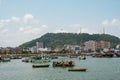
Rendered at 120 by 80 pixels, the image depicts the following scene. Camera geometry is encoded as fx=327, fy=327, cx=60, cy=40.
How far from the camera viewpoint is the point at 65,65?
4016 inches

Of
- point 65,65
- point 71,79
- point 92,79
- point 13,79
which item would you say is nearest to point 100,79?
point 92,79

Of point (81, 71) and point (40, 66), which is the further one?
point (40, 66)

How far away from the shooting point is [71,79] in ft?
203

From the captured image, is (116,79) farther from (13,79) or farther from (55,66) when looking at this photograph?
(55,66)

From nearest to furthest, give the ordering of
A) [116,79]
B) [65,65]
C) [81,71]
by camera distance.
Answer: [116,79]
[81,71]
[65,65]

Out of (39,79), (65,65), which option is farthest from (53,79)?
(65,65)

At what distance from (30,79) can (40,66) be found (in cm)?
4013

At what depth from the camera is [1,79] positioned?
6506 cm

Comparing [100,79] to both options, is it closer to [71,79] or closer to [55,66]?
[71,79]

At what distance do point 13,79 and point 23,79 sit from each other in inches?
99.5

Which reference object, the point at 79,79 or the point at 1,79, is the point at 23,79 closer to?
the point at 1,79

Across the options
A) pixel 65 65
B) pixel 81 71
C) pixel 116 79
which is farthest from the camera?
pixel 65 65

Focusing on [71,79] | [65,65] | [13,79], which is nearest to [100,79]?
[71,79]

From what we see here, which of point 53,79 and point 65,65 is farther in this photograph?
point 65,65
